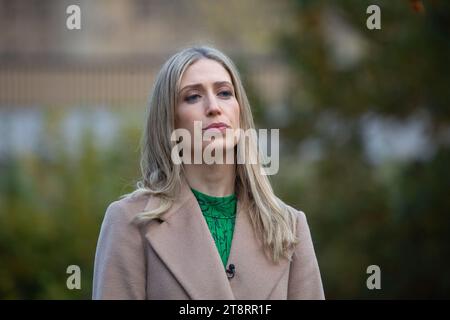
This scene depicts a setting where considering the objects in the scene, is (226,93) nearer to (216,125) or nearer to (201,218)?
(216,125)

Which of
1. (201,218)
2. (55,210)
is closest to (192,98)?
(201,218)

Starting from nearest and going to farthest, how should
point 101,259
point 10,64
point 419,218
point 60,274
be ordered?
point 101,259 < point 419,218 < point 60,274 < point 10,64

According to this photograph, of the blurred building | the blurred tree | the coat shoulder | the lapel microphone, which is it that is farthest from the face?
the blurred building

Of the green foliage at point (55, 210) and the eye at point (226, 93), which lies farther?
the green foliage at point (55, 210)

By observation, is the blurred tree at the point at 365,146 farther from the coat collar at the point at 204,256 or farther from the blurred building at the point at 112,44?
the coat collar at the point at 204,256

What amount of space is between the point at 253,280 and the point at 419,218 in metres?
6.88

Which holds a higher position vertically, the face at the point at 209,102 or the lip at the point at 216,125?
the face at the point at 209,102

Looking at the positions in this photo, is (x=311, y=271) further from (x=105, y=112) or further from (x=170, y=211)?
(x=105, y=112)

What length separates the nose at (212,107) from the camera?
11.2 ft

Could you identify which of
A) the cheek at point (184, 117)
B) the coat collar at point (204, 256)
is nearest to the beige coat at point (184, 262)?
the coat collar at point (204, 256)

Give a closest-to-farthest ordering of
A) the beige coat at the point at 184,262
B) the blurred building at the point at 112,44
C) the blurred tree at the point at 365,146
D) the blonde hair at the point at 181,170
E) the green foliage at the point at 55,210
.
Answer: the beige coat at the point at 184,262 < the blonde hair at the point at 181,170 < the blurred tree at the point at 365,146 < the green foliage at the point at 55,210 < the blurred building at the point at 112,44

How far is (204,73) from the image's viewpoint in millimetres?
3488
